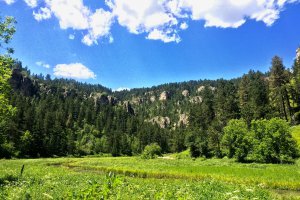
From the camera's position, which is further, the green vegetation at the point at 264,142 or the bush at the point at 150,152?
the bush at the point at 150,152

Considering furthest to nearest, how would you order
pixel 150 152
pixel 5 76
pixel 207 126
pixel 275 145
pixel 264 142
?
pixel 150 152 < pixel 207 126 < pixel 264 142 < pixel 275 145 < pixel 5 76

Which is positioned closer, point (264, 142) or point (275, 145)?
point (275, 145)

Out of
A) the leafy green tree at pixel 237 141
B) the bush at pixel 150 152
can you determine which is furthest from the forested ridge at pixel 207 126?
the bush at pixel 150 152

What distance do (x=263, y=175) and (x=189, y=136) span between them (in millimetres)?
51773

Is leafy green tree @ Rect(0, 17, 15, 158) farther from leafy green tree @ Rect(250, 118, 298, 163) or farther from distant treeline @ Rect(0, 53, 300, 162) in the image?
leafy green tree @ Rect(250, 118, 298, 163)

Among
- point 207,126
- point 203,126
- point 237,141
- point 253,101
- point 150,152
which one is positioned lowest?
point 150,152

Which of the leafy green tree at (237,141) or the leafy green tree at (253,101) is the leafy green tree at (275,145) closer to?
the leafy green tree at (237,141)

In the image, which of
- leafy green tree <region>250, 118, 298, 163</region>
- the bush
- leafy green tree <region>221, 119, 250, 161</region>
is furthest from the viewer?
the bush

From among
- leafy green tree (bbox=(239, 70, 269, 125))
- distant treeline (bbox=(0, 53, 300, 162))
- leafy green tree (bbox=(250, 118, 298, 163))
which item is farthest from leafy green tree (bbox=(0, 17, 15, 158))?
leafy green tree (bbox=(239, 70, 269, 125))

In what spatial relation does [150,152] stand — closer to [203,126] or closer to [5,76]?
[203,126]

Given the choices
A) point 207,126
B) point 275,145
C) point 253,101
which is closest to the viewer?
point 275,145

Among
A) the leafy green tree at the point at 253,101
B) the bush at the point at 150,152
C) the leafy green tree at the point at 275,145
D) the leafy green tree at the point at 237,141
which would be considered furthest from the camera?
the bush at the point at 150,152

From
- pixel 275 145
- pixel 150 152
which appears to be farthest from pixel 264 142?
pixel 150 152

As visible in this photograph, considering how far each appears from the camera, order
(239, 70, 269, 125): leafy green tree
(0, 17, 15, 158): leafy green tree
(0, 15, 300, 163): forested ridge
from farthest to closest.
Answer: (239, 70, 269, 125): leafy green tree → (0, 15, 300, 163): forested ridge → (0, 17, 15, 158): leafy green tree
